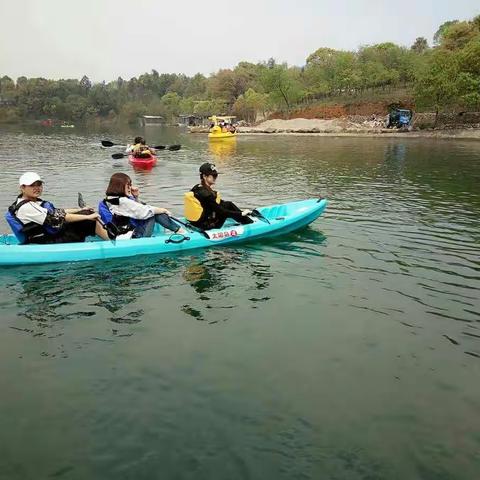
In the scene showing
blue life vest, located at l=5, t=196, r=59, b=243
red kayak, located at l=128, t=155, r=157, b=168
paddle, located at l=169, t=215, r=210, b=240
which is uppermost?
red kayak, located at l=128, t=155, r=157, b=168

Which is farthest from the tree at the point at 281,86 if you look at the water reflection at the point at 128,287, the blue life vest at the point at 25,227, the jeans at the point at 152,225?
the blue life vest at the point at 25,227

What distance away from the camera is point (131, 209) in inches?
338

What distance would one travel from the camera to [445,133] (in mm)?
43781

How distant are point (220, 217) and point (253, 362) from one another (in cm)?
463

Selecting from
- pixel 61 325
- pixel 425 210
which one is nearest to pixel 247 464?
pixel 61 325

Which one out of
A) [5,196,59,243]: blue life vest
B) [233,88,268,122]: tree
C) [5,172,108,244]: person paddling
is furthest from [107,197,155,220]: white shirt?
[233,88,268,122]: tree

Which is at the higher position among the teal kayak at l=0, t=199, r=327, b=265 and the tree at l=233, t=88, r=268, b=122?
the tree at l=233, t=88, r=268, b=122

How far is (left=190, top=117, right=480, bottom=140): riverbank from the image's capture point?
143 feet

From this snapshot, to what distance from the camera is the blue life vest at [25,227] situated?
7.89 meters

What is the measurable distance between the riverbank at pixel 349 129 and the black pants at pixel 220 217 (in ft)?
123

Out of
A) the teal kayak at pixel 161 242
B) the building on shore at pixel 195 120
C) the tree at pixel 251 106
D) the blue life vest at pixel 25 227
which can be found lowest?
the teal kayak at pixel 161 242

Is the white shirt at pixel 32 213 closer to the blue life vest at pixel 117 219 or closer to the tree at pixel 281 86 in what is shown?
the blue life vest at pixel 117 219

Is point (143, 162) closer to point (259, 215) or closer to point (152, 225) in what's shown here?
point (259, 215)

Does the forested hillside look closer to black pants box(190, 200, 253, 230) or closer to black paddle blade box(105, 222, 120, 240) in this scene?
black pants box(190, 200, 253, 230)
